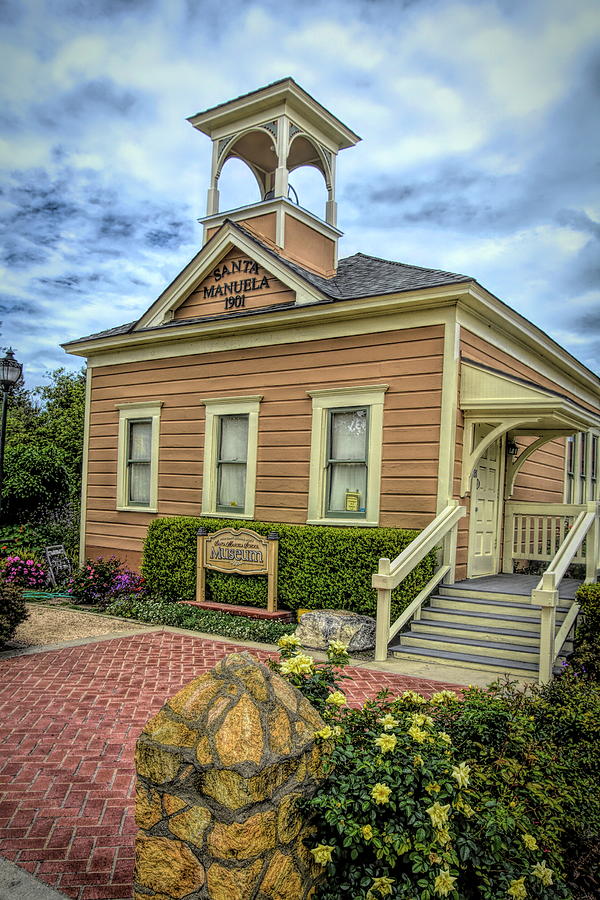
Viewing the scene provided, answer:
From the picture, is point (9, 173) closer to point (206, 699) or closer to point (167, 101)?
point (167, 101)

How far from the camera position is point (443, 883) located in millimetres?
2783

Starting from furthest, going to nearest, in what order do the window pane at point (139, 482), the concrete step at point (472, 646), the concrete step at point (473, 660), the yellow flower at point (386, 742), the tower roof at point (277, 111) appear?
the window pane at point (139, 482) < the tower roof at point (277, 111) < the concrete step at point (472, 646) < the concrete step at point (473, 660) < the yellow flower at point (386, 742)

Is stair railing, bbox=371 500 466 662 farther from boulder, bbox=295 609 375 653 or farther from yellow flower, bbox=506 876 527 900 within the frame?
yellow flower, bbox=506 876 527 900

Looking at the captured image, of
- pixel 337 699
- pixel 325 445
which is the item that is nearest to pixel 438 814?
pixel 337 699

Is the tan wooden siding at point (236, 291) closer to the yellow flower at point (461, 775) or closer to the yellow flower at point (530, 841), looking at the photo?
the yellow flower at point (461, 775)

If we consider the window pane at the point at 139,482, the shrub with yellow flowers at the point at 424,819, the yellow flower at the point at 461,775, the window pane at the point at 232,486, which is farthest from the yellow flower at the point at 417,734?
the window pane at the point at 139,482

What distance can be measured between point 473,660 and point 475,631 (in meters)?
0.57

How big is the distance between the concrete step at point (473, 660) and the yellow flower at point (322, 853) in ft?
17.5

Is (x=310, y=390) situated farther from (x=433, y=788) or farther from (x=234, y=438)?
(x=433, y=788)

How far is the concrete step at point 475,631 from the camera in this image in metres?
8.40

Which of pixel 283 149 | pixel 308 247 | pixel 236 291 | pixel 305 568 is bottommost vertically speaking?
pixel 305 568

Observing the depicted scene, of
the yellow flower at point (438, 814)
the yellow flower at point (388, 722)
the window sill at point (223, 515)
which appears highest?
the window sill at point (223, 515)

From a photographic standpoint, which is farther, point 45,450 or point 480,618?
point 45,450

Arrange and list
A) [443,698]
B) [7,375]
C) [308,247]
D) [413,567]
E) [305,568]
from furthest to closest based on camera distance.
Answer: [7,375] < [308,247] < [305,568] < [413,567] < [443,698]
